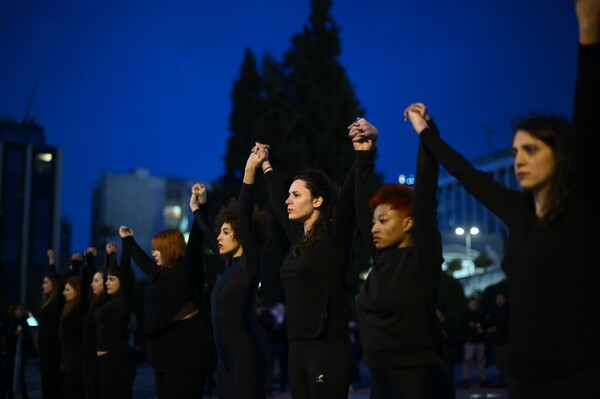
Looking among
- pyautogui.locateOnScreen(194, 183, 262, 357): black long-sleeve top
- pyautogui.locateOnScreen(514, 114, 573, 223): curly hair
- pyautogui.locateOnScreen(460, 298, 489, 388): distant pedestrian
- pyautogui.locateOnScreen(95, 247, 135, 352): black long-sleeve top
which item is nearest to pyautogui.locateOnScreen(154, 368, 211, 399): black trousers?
pyautogui.locateOnScreen(194, 183, 262, 357): black long-sleeve top

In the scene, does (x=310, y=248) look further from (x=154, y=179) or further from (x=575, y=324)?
(x=154, y=179)

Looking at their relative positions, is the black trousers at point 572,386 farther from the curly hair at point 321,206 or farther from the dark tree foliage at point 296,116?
the dark tree foliage at point 296,116

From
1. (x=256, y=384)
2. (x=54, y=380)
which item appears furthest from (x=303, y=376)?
(x=54, y=380)

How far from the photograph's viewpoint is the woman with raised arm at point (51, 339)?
32.4 ft

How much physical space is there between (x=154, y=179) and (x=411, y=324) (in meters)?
94.8

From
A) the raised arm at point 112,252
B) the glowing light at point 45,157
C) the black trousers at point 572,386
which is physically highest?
the glowing light at point 45,157

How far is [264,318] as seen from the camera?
16.2m

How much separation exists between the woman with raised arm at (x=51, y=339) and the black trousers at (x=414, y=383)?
7.00 meters

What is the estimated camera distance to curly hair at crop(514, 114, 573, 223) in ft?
9.30

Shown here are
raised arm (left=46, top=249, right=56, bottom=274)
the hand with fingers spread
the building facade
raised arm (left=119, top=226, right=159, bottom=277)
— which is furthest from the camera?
the building facade

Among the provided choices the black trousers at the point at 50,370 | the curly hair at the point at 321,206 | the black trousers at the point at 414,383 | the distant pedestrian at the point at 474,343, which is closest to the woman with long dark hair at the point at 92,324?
the black trousers at the point at 50,370

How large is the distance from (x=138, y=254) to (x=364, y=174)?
12.8ft

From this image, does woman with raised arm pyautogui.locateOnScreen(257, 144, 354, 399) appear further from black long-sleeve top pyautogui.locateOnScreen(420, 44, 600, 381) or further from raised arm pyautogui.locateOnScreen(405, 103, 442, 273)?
black long-sleeve top pyautogui.locateOnScreen(420, 44, 600, 381)

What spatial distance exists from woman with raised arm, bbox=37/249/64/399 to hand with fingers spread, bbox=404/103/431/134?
7.43 meters
